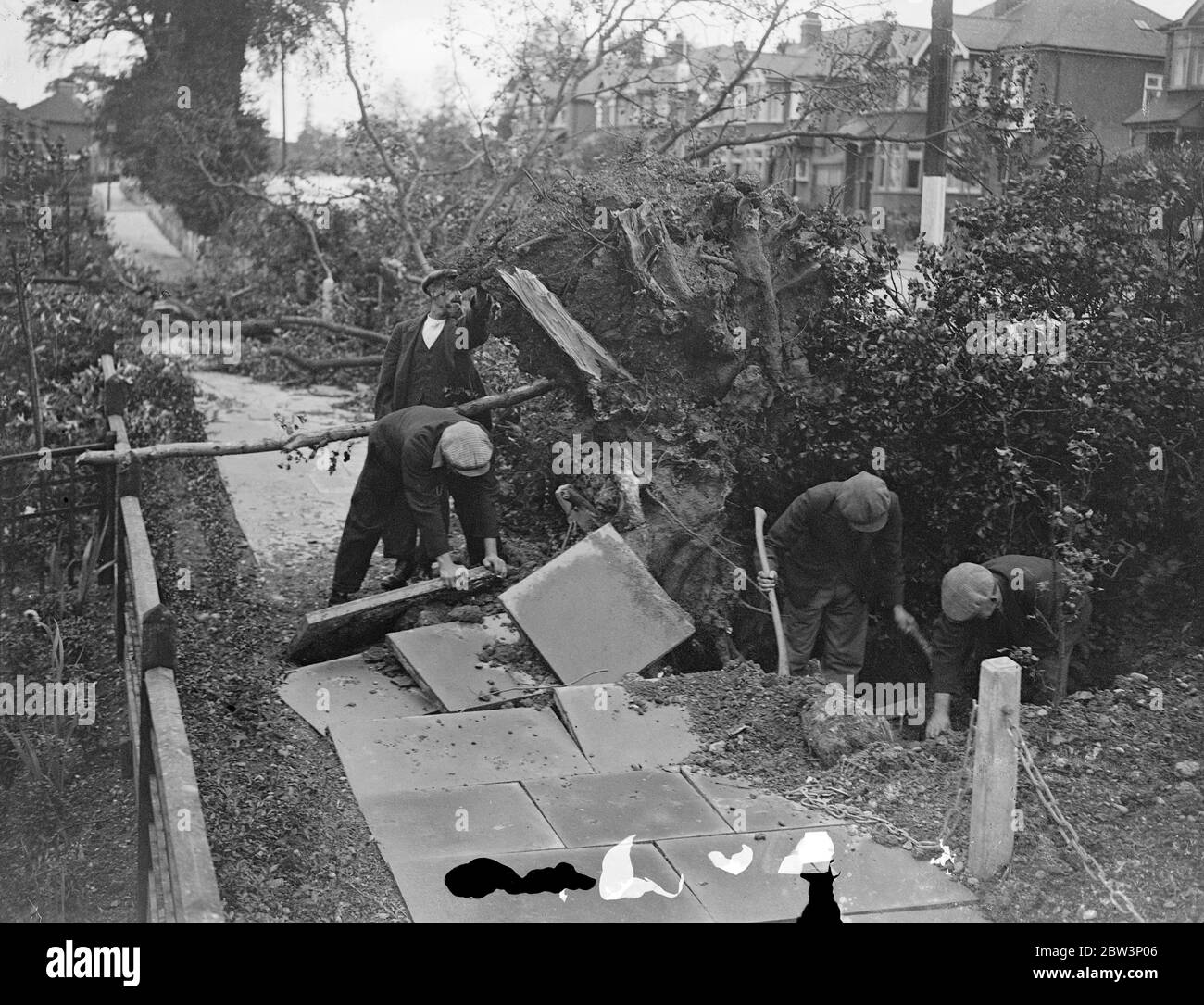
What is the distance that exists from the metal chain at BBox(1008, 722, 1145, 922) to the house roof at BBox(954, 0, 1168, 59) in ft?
16.7

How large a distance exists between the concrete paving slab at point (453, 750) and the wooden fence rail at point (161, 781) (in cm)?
102

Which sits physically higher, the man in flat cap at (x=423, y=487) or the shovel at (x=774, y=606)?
the man in flat cap at (x=423, y=487)

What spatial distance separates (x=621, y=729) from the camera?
5.95 m

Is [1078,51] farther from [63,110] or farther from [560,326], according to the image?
[63,110]

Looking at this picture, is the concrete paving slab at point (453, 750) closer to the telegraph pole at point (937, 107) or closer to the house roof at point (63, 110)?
the telegraph pole at point (937, 107)

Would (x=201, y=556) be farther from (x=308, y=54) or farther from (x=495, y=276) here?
(x=308, y=54)

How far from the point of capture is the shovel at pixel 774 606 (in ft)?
24.2

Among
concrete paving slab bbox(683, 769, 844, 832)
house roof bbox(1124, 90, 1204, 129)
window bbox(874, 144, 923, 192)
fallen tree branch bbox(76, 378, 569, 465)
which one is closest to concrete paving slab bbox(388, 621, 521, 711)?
concrete paving slab bbox(683, 769, 844, 832)

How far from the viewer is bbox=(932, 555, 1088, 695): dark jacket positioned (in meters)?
6.78

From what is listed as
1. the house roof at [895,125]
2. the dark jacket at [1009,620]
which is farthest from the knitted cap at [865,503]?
→ the house roof at [895,125]

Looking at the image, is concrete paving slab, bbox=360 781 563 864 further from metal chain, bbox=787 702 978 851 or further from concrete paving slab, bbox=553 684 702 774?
metal chain, bbox=787 702 978 851

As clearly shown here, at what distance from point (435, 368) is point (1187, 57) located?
5.23 metres

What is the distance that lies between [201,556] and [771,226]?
191 inches

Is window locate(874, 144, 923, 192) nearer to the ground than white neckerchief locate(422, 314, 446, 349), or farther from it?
farther from it
